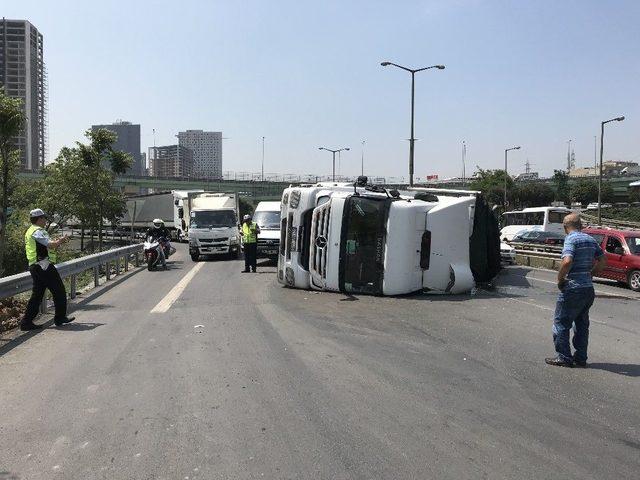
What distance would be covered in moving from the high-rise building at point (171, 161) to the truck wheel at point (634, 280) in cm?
14397

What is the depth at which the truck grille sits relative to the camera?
457 inches

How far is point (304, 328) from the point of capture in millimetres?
8352

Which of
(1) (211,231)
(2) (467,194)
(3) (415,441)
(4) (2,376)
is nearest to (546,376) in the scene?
(3) (415,441)

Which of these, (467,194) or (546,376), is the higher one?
(467,194)

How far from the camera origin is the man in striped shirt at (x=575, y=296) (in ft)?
20.5

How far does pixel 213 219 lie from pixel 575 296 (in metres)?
19.3

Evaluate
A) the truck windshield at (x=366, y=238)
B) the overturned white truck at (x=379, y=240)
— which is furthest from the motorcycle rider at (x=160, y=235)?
the truck windshield at (x=366, y=238)

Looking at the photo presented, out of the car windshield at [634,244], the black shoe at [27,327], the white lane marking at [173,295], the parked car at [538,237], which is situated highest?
the car windshield at [634,244]

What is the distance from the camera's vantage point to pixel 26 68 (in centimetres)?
11006

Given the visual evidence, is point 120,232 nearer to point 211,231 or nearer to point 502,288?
point 211,231

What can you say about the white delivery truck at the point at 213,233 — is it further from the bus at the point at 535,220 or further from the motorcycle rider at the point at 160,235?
the bus at the point at 535,220

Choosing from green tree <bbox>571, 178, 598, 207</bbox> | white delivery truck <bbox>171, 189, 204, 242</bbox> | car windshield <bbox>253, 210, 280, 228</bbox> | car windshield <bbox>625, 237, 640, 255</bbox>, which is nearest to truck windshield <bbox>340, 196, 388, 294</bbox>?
car windshield <bbox>625, 237, 640, 255</bbox>

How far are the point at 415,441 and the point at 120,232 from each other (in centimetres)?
4926

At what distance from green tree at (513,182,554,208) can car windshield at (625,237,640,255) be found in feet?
231
